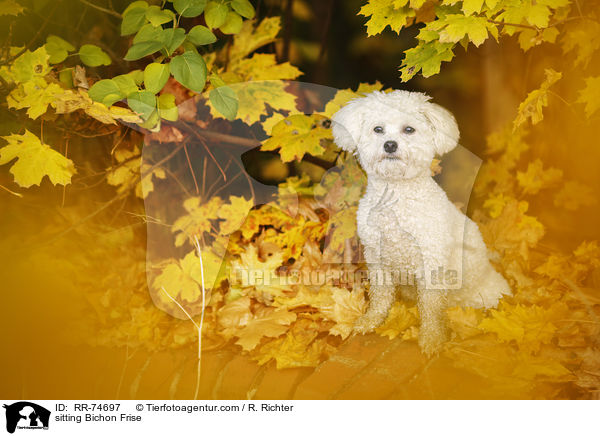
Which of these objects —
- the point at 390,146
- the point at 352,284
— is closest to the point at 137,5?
the point at 390,146

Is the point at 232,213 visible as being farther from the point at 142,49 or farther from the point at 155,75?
the point at 142,49

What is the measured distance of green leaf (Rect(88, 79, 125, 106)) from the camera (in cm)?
203

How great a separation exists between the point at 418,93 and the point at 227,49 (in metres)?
1.17

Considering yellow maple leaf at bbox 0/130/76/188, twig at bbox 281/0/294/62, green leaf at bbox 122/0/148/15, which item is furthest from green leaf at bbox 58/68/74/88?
twig at bbox 281/0/294/62

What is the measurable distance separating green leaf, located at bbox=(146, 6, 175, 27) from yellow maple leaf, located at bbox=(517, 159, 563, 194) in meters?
2.21

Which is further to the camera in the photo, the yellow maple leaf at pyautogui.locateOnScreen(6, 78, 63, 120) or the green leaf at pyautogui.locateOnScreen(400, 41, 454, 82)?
the yellow maple leaf at pyautogui.locateOnScreen(6, 78, 63, 120)

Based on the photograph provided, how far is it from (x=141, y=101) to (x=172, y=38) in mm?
336

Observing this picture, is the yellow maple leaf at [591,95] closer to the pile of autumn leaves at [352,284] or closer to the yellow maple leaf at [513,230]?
the pile of autumn leaves at [352,284]

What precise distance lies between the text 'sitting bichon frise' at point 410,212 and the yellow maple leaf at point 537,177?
63 centimetres

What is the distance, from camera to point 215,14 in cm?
212

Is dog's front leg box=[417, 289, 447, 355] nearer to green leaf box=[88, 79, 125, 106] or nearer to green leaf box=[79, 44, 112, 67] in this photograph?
green leaf box=[88, 79, 125, 106]
